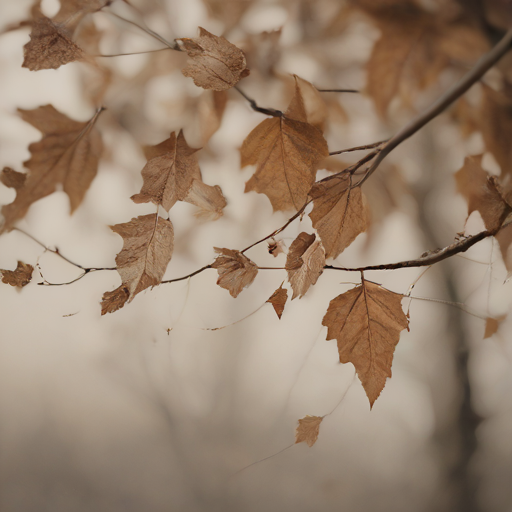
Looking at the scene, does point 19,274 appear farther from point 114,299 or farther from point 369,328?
point 369,328

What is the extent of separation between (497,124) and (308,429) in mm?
217

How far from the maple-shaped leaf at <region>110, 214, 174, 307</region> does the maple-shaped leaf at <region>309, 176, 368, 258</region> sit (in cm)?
9

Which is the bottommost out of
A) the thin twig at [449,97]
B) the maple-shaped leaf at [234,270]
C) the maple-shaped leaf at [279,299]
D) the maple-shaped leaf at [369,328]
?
the maple-shaped leaf at [369,328]

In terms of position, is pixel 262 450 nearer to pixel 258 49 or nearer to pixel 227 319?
pixel 227 319

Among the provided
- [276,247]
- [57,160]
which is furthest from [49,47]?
[276,247]

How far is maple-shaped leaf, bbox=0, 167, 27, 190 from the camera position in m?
0.24

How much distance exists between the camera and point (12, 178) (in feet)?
0.78

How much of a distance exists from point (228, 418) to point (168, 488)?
66 mm

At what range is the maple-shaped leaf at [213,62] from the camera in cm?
20

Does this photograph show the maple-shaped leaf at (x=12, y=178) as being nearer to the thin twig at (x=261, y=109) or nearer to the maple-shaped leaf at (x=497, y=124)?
the thin twig at (x=261, y=109)

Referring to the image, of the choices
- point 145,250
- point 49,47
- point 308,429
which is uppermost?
point 49,47

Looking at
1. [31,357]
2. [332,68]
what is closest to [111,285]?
[31,357]

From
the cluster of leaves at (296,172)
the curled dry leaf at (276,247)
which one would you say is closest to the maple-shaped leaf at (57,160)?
the cluster of leaves at (296,172)

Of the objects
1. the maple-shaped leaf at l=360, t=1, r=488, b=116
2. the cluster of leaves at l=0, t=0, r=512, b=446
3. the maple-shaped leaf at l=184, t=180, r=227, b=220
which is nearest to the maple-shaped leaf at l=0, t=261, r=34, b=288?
the cluster of leaves at l=0, t=0, r=512, b=446
